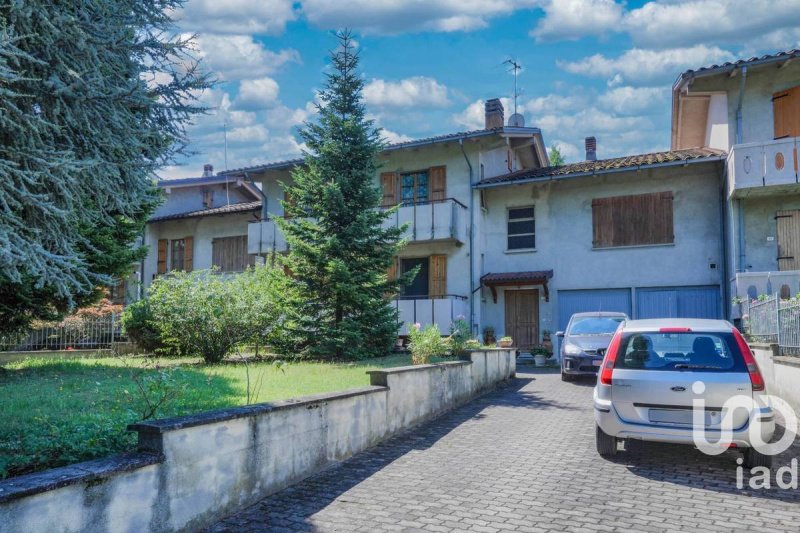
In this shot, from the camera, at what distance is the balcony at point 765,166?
1602 centimetres

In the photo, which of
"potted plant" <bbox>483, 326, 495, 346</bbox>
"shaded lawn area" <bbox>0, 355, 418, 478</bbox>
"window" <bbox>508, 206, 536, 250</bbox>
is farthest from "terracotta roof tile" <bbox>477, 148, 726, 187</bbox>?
"shaded lawn area" <bbox>0, 355, 418, 478</bbox>

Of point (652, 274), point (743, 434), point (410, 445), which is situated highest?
point (652, 274)


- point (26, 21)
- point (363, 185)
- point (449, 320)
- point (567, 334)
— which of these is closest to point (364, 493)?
point (26, 21)

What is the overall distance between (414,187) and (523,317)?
644 cm

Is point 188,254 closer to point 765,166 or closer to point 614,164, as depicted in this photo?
point 614,164

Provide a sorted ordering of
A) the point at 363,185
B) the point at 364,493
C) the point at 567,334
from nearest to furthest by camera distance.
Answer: the point at 364,493 < the point at 567,334 < the point at 363,185

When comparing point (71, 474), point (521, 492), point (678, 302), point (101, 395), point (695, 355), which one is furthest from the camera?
point (678, 302)

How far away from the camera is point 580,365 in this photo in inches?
558

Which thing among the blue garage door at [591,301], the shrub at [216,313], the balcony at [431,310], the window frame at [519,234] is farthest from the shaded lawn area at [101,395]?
the window frame at [519,234]

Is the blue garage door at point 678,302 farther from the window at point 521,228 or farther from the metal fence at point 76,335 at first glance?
the metal fence at point 76,335

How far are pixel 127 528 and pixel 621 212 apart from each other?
64.4 feet

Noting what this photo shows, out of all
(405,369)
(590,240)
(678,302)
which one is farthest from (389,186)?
(405,369)

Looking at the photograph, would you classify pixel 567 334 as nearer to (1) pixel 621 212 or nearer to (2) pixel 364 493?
(1) pixel 621 212

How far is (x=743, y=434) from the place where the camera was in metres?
5.90
